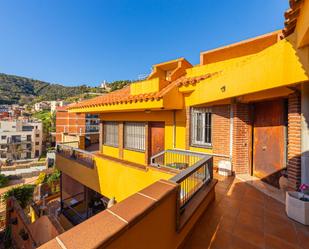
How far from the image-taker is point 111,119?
452 inches

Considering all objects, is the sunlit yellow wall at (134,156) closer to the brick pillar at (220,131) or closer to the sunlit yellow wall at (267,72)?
the brick pillar at (220,131)

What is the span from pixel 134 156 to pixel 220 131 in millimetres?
5121

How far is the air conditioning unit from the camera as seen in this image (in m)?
6.54

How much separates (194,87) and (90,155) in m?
7.09

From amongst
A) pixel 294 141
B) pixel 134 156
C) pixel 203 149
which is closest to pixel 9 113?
pixel 134 156

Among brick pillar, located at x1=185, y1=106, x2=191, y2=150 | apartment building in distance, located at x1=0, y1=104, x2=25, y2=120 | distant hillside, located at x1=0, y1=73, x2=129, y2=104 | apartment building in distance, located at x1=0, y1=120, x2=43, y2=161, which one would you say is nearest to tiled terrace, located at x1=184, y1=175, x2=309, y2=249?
brick pillar, located at x1=185, y1=106, x2=191, y2=150

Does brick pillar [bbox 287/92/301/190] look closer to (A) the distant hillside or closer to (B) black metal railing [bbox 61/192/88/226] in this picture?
(B) black metal railing [bbox 61/192/88/226]

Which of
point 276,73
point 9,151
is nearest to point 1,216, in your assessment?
point 276,73

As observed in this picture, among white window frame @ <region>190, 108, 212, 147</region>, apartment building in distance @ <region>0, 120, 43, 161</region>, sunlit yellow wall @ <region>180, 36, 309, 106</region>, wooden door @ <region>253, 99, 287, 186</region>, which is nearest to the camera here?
sunlit yellow wall @ <region>180, 36, 309, 106</region>

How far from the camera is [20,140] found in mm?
48250

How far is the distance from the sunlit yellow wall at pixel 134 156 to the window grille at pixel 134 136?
254 mm

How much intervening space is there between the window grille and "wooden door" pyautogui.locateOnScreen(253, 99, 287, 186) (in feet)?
18.1

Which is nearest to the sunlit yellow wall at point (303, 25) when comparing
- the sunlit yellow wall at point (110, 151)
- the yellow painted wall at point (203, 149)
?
the yellow painted wall at point (203, 149)

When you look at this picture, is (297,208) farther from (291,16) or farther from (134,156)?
(134,156)
